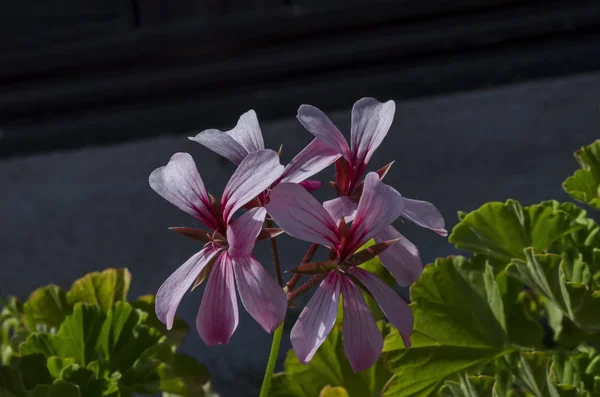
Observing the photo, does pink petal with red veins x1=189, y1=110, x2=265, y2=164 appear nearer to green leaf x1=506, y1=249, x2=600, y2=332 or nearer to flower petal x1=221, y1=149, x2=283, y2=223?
flower petal x1=221, y1=149, x2=283, y2=223

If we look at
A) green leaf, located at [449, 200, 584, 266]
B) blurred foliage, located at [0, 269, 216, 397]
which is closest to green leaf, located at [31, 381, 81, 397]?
blurred foliage, located at [0, 269, 216, 397]

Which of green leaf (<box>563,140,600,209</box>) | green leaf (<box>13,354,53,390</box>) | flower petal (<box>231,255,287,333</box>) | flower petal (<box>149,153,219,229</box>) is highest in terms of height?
flower petal (<box>149,153,219,229</box>)

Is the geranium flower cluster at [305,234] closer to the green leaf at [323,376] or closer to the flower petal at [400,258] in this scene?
the flower petal at [400,258]

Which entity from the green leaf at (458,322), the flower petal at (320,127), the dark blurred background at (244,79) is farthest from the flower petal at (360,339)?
the dark blurred background at (244,79)

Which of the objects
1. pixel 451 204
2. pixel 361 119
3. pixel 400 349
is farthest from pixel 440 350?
pixel 451 204

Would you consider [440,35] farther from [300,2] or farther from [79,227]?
[79,227]

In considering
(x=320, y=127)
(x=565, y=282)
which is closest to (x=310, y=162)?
(x=320, y=127)
